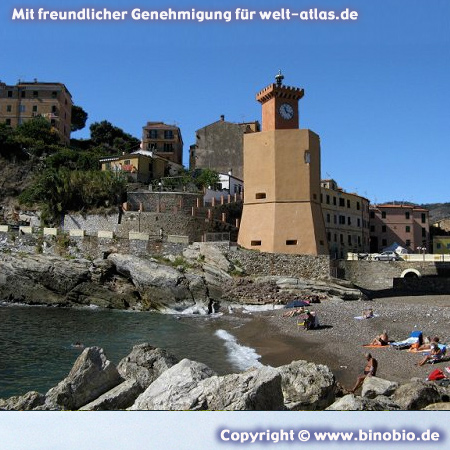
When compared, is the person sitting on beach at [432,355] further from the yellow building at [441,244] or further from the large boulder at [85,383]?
the yellow building at [441,244]

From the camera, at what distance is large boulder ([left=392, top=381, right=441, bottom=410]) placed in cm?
880

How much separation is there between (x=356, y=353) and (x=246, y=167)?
67.5 ft

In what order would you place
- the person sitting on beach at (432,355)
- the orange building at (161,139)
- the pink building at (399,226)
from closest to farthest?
the person sitting on beach at (432,355) → the pink building at (399,226) → the orange building at (161,139)

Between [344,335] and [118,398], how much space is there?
42.3 ft

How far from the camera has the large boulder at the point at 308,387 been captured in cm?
929

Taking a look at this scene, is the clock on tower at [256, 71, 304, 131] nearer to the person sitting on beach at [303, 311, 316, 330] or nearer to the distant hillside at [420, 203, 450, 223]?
the person sitting on beach at [303, 311, 316, 330]

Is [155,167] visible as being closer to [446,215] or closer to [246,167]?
[246,167]

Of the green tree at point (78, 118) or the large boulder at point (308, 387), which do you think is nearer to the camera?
the large boulder at point (308, 387)

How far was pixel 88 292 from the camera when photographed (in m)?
31.2

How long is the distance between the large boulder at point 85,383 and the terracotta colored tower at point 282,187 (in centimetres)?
2479

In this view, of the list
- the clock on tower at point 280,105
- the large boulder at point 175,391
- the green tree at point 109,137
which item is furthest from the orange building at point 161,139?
the large boulder at point 175,391

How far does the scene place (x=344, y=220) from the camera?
5141 centimetres

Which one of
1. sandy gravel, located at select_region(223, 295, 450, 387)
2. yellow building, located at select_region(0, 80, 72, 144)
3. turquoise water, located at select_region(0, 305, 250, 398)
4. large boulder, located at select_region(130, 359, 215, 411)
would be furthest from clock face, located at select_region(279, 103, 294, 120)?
yellow building, located at select_region(0, 80, 72, 144)

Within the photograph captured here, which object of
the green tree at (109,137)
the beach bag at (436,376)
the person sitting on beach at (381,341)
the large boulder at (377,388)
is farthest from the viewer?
the green tree at (109,137)
